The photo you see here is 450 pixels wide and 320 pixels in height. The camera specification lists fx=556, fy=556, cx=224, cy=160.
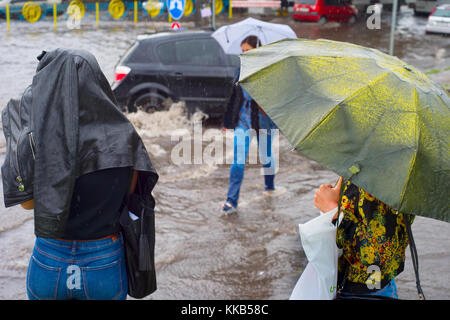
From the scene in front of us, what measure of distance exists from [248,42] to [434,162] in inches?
163

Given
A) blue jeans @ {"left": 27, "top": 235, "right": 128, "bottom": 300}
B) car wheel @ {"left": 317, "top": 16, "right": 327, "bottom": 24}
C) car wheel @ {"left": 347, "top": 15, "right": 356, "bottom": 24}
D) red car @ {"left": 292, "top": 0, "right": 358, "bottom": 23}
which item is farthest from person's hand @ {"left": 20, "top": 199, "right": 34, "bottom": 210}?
car wheel @ {"left": 347, "top": 15, "right": 356, "bottom": 24}

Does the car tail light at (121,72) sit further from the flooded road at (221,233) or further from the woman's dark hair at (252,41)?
the woman's dark hair at (252,41)

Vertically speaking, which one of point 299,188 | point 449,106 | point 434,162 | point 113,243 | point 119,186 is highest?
point 449,106

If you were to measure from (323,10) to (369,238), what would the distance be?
25.1m

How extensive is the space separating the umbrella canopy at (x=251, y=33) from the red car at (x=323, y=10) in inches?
784

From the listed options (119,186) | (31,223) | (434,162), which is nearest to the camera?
(434,162)

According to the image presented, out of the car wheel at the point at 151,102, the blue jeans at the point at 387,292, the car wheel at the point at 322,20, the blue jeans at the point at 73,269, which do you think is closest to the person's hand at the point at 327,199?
the blue jeans at the point at 387,292

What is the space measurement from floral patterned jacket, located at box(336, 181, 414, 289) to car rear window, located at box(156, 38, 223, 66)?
6.98m

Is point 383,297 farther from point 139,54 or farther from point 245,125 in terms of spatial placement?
point 139,54

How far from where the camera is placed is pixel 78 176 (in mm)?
2498

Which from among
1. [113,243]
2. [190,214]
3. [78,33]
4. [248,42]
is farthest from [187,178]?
[78,33]

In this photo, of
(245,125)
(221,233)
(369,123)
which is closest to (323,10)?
(245,125)

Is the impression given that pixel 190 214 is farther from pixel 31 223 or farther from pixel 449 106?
pixel 449 106

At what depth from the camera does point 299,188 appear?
7156mm
